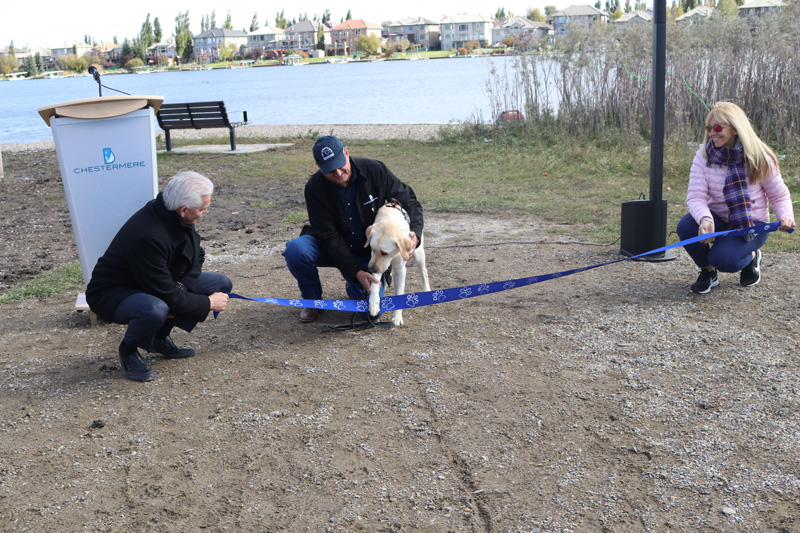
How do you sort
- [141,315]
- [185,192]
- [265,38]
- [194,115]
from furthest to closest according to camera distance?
[265,38]
[194,115]
[141,315]
[185,192]

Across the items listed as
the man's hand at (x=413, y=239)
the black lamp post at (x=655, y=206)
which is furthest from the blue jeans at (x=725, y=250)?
the man's hand at (x=413, y=239)

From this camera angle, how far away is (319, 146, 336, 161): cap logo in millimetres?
4570

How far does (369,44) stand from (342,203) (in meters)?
123

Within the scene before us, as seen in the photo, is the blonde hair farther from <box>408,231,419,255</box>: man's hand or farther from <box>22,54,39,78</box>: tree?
<box>22,54,39,78</box>: tree

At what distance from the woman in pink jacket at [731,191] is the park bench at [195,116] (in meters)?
11.2

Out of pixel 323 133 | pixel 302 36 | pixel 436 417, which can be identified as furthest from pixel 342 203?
pixel 302 36

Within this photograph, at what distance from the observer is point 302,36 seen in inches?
5861

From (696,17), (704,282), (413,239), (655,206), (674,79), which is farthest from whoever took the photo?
(696,17)

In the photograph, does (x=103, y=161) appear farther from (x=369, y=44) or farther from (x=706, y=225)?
(x=369, y=44)

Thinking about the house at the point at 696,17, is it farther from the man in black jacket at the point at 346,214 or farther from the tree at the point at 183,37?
the tree at the point at 183,37

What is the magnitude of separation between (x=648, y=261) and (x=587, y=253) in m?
0.57

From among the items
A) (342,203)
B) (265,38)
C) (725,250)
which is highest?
(265,38)

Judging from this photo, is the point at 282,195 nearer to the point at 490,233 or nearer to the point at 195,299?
the point at 490,233

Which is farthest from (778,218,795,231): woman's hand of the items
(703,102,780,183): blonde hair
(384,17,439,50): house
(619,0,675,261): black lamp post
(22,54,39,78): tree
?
(384,17,439,50): house
